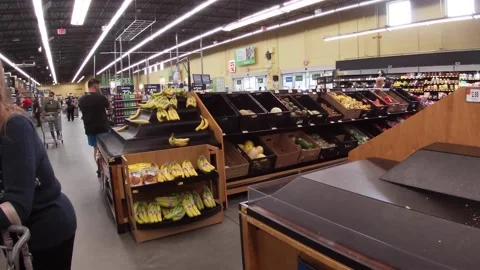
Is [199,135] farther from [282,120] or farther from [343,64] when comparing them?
[343,64]

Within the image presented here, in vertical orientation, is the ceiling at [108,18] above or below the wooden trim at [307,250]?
above

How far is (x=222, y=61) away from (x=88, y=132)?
70.5 ft

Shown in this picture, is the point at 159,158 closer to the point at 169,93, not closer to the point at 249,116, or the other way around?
the point at 169,93

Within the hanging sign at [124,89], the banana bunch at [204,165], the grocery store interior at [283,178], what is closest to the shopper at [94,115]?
the grocery store interior at [283,178]

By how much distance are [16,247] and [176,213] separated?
2628 millimetres

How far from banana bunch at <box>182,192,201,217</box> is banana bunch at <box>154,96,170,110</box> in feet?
3.59

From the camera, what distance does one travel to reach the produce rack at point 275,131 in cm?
475

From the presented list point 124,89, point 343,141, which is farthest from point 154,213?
point 124,89

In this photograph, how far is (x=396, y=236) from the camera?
1304 millimetres

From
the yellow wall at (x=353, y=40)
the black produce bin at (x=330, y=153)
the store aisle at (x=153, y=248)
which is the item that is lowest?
the store aisle at (x=153, y=248)

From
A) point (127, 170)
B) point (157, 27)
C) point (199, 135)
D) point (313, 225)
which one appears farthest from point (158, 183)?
point (157, 27)

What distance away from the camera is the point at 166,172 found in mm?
3895

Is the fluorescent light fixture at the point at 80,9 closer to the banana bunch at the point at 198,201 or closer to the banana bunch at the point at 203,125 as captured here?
the banana bunch at the point at 203,125

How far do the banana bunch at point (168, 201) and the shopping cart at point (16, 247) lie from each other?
2.42m
